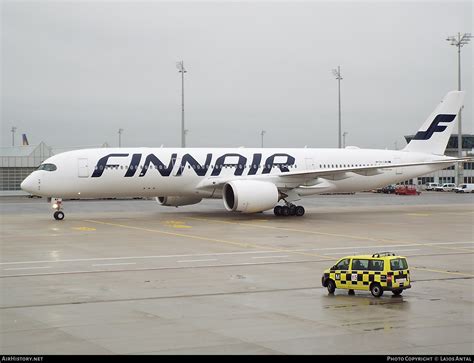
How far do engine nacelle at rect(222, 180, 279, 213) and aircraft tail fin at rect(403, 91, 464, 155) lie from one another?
1507 cm

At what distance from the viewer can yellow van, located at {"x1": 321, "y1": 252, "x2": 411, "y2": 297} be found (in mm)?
16911

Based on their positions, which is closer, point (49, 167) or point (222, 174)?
point (49, 167)

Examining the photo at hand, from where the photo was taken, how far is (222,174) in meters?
43.6

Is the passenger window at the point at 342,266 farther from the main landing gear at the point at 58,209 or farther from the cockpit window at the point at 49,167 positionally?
the main landing gear at the point at 58,209

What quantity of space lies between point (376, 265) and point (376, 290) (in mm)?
693

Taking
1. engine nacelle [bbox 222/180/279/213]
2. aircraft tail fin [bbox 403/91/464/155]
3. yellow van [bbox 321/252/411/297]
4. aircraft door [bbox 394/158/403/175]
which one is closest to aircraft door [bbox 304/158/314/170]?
engine nacelle [bbox 222/180/279/213]

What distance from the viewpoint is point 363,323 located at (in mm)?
13953

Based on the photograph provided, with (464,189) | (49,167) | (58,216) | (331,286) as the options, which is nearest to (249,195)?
(58,216)

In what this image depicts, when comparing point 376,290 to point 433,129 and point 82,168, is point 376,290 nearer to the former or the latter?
point 82,168

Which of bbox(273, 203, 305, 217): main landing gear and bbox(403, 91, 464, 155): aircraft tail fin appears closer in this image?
bbox(273, 203, 305, 217): main landing gear

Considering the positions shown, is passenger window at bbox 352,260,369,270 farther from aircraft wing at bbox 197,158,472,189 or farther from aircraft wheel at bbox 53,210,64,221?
aircraft wheel at bbox 53,210,64,221

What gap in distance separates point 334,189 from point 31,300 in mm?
31544

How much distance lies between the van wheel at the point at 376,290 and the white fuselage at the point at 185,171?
84.6 ft

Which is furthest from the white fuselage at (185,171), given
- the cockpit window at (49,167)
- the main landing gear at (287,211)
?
the main landing gear at (287,211)
